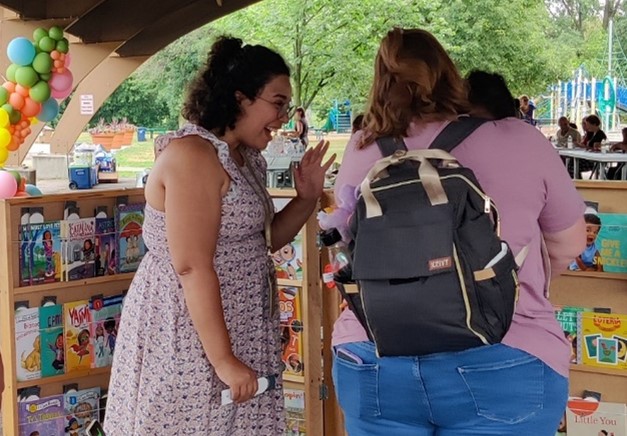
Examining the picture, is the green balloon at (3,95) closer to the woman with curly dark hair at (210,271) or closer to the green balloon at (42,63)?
the green balloon at (42,63)

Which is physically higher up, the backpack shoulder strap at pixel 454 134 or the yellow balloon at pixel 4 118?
the yellow balloon at pixel 4 118

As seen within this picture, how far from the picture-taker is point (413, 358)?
1.50 m

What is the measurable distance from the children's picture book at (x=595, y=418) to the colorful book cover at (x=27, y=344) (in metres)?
1.96

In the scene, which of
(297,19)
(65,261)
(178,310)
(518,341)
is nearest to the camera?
(518,341)

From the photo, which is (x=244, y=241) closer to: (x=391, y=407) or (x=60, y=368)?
(x=391, y=407)

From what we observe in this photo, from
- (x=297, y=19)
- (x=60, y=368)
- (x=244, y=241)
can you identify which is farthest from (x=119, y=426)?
(x=297, y=19)

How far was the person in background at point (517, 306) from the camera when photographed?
58.3 inches

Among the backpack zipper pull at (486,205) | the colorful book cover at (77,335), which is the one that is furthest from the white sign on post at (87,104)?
the backpack zipper pull at (486,205)

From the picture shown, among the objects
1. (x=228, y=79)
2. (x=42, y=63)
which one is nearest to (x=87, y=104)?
(x=42, y=63)

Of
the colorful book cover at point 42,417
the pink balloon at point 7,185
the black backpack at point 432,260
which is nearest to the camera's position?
the black backpack at point 432,260

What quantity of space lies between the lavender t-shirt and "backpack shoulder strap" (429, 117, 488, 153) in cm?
1

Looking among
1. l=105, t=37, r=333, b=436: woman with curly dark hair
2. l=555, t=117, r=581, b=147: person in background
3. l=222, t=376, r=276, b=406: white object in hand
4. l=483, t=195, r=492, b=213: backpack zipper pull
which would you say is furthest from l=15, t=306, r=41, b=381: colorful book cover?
l=555, t=117, r=581, b=147: person in background

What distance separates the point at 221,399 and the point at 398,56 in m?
0.96

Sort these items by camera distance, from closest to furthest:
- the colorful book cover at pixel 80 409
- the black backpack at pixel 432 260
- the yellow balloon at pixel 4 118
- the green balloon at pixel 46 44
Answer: the black backpack at pixel 432 260, the colorful book cover at pixel 80 409, the yellow balloon at pixel 4 118, the green balloon at pixel 46 44
